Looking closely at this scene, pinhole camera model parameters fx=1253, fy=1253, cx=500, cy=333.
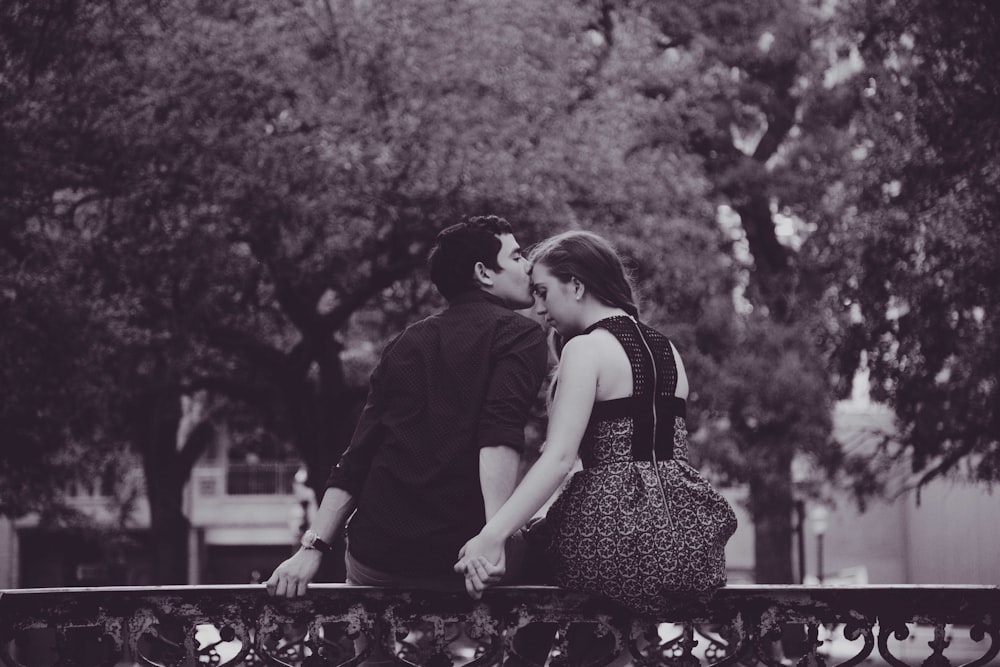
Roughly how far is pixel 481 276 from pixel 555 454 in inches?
32.9

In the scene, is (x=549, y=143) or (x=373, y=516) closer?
(x=373, y=516)

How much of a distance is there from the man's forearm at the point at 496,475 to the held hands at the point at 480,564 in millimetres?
159

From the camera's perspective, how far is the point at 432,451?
12.6ft

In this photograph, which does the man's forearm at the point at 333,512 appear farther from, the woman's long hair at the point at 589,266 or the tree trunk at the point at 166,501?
the tree trunk at the point at 166,501

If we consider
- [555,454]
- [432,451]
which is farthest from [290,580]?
[555,454]

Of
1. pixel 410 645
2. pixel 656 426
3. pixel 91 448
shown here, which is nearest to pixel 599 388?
pixel 656 426

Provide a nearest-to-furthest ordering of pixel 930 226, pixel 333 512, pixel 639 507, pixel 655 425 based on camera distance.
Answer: pixel 639 507, pixel 655 425, pixel 333 512, pixel 930 226

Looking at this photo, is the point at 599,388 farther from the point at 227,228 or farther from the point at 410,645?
the point at 227,228

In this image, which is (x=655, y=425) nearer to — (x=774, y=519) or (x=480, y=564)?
(x=480, y=564)

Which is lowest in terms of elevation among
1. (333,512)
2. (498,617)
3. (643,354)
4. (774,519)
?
(774,519)

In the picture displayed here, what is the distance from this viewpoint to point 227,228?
42.1 feet

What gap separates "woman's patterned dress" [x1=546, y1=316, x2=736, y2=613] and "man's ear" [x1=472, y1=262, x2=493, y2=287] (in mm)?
478

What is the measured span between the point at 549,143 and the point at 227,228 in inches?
149

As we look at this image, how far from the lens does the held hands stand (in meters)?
3.49
